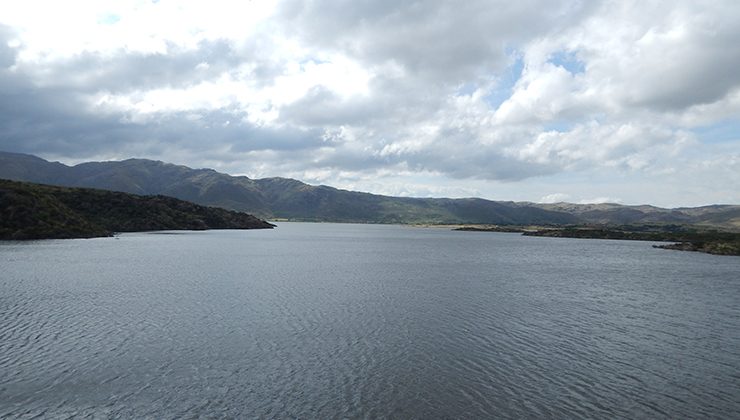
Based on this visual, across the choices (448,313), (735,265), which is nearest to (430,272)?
(448,313)

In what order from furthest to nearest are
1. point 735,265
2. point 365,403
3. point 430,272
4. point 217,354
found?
1. point 735,265
2. point 430,272
3. point 217,354
4. point 365,403

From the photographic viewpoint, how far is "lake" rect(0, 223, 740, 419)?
2408 cm

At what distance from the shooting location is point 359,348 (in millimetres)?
34469

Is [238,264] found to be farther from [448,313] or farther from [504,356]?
[504,356]

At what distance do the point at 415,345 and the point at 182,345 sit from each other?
1798 centimetres

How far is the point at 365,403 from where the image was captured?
24203mm

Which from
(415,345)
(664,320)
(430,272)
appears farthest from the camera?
(430,272)

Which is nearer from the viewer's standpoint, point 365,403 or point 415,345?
point 365,403

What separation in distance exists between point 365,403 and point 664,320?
121 ft

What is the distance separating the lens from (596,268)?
96812 mm

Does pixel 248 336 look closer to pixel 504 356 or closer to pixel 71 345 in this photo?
pixel 71 345

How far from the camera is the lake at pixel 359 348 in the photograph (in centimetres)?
2408

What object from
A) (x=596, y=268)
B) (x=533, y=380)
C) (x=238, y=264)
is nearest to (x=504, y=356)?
(x=533, y=380)

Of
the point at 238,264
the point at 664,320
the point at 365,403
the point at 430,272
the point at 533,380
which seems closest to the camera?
the point at 365,403
